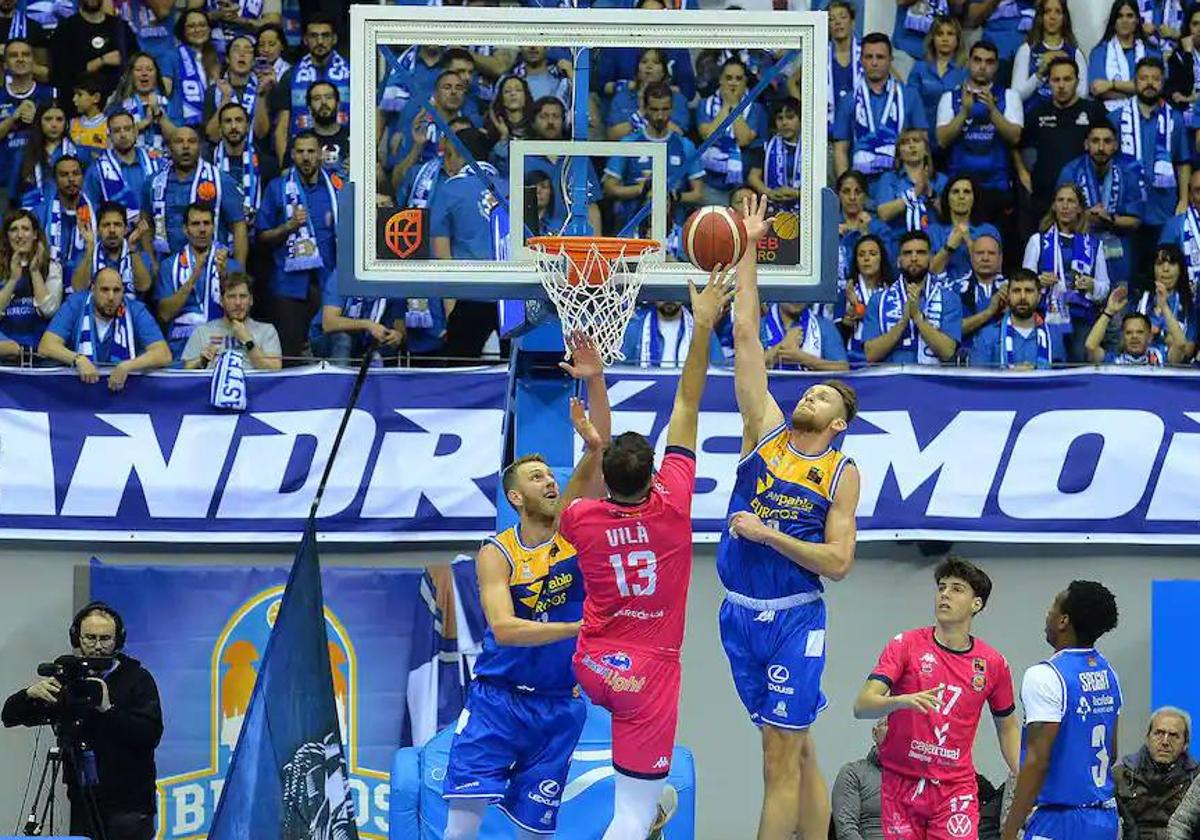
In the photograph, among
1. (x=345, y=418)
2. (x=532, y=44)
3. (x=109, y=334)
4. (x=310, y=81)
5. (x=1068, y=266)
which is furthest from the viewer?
(x=310, y=81)

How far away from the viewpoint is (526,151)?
451 inches

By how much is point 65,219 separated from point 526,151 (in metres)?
4.92

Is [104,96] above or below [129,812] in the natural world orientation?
above

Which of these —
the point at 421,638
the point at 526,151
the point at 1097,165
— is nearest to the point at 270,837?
the point at 421,638

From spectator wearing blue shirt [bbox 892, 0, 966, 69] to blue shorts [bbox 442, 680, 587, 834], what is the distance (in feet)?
28.8

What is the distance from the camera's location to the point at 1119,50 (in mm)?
16922

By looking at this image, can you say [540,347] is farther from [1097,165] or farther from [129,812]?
[1097,165]

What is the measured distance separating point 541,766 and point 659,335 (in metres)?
4.93

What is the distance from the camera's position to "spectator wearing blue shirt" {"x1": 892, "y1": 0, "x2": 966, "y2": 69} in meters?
17.4

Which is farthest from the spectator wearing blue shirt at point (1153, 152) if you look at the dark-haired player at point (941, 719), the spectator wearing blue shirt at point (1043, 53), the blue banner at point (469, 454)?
the dark-haired player at point (941, 719)

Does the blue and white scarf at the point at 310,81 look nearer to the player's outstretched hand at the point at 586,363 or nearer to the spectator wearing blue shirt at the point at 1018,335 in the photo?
the spectator wearing blue shirt at the point at 1018,335

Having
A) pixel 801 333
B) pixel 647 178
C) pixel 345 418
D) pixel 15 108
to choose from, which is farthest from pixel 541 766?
pixel 15 108

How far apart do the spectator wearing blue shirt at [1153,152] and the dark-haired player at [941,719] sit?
659 centimetres

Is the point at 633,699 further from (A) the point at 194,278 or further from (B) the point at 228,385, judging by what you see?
(A) the point at 194,278
